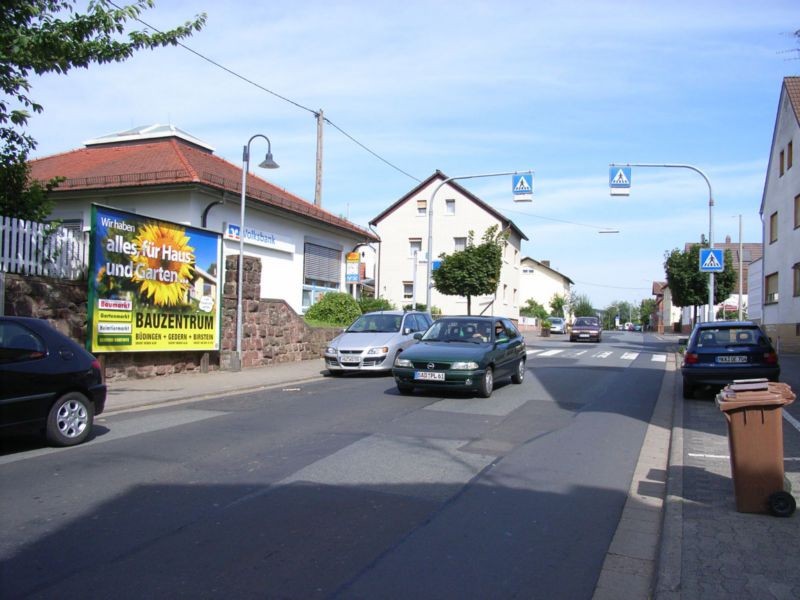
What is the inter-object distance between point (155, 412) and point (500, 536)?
7.11 metres

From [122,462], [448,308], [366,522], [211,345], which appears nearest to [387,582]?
[366,522]

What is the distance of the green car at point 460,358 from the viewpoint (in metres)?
12.1

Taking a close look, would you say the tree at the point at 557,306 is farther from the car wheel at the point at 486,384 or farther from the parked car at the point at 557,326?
the car wheel at the point at 486,384

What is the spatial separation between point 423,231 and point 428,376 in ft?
129

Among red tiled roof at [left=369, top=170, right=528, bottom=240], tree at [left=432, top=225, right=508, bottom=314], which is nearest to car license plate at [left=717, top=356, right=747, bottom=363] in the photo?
tree at [left=432, top=225, right=508, bottom=314]

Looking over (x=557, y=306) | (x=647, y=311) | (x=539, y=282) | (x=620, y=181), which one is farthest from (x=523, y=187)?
(x=647, y=311)

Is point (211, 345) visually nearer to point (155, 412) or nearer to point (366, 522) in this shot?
point (155, 412)

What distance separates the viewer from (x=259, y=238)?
22438 millimetres

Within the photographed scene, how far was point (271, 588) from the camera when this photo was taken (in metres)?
3.93

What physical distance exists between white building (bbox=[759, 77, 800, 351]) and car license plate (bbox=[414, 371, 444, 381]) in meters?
21.0

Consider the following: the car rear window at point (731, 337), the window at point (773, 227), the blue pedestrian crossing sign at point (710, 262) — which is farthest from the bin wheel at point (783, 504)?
the window at point (773, 227)

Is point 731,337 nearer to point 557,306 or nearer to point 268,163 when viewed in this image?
point 268,163

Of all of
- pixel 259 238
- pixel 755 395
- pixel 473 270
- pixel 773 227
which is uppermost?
pixel 773 227

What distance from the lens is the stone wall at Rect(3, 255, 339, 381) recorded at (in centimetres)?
1196
